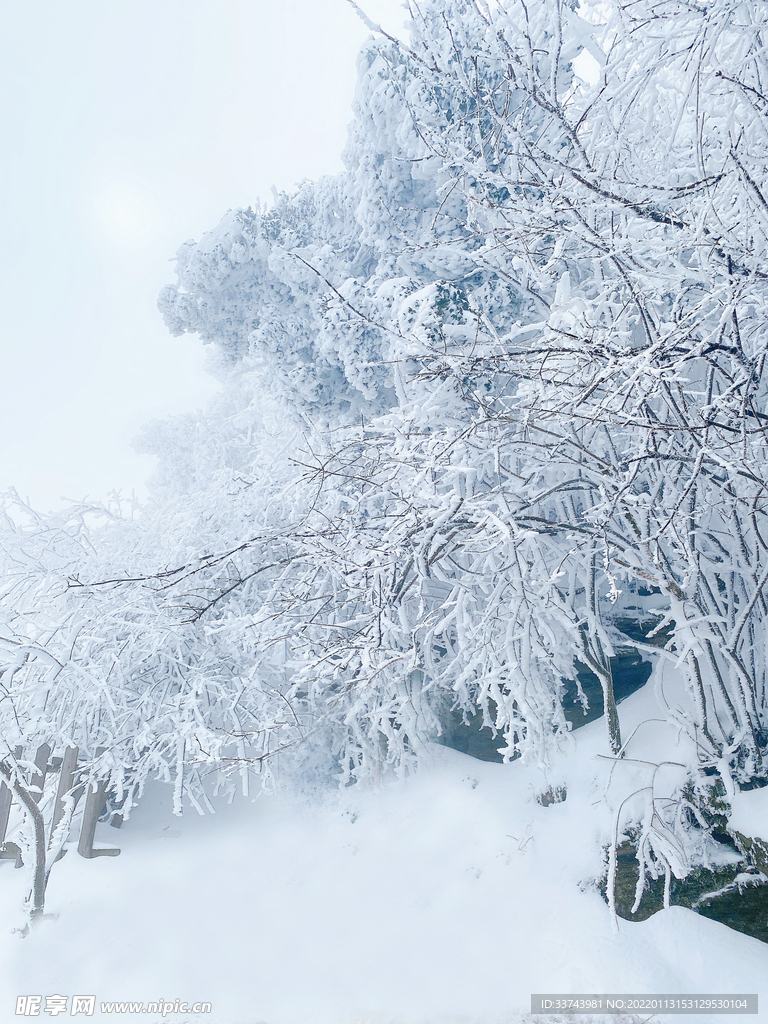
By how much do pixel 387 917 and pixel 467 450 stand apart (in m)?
5.08

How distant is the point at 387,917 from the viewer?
5852 mm

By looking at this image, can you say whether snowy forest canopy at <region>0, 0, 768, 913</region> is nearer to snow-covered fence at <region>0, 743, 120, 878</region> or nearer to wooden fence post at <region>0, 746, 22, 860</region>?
snow-covered fence at <region>0, 743, 120, 878</region>

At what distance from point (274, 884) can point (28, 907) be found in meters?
2.79

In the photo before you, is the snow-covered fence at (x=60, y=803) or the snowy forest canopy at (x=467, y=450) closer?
the snowy forest canopy at (x=467, y=450)

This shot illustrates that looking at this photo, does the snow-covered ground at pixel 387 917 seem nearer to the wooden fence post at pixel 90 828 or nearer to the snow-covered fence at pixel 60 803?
the wooden fence post at pixel 90 828

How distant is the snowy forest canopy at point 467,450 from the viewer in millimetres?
2662

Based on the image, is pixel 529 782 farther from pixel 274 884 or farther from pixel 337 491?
pixel 337 491

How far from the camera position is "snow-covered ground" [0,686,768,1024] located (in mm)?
4371

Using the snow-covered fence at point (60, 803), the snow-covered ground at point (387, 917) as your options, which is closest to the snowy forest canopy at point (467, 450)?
the snow-covered fence at point (60, 803)

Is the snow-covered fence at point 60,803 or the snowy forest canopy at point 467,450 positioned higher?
the snowy forest canopy at point 467,450

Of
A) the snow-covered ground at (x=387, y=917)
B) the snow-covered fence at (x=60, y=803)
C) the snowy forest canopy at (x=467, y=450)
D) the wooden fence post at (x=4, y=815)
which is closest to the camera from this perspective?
the snowy forest canopy at (x=467, y=450)

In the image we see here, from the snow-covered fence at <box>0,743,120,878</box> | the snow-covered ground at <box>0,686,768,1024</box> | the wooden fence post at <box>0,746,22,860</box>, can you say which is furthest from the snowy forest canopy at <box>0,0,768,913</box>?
the wooden fence post at <box>0,746,22,860</box>

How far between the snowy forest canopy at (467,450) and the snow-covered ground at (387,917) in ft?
2.51

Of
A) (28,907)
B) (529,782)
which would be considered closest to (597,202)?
(529,782)
